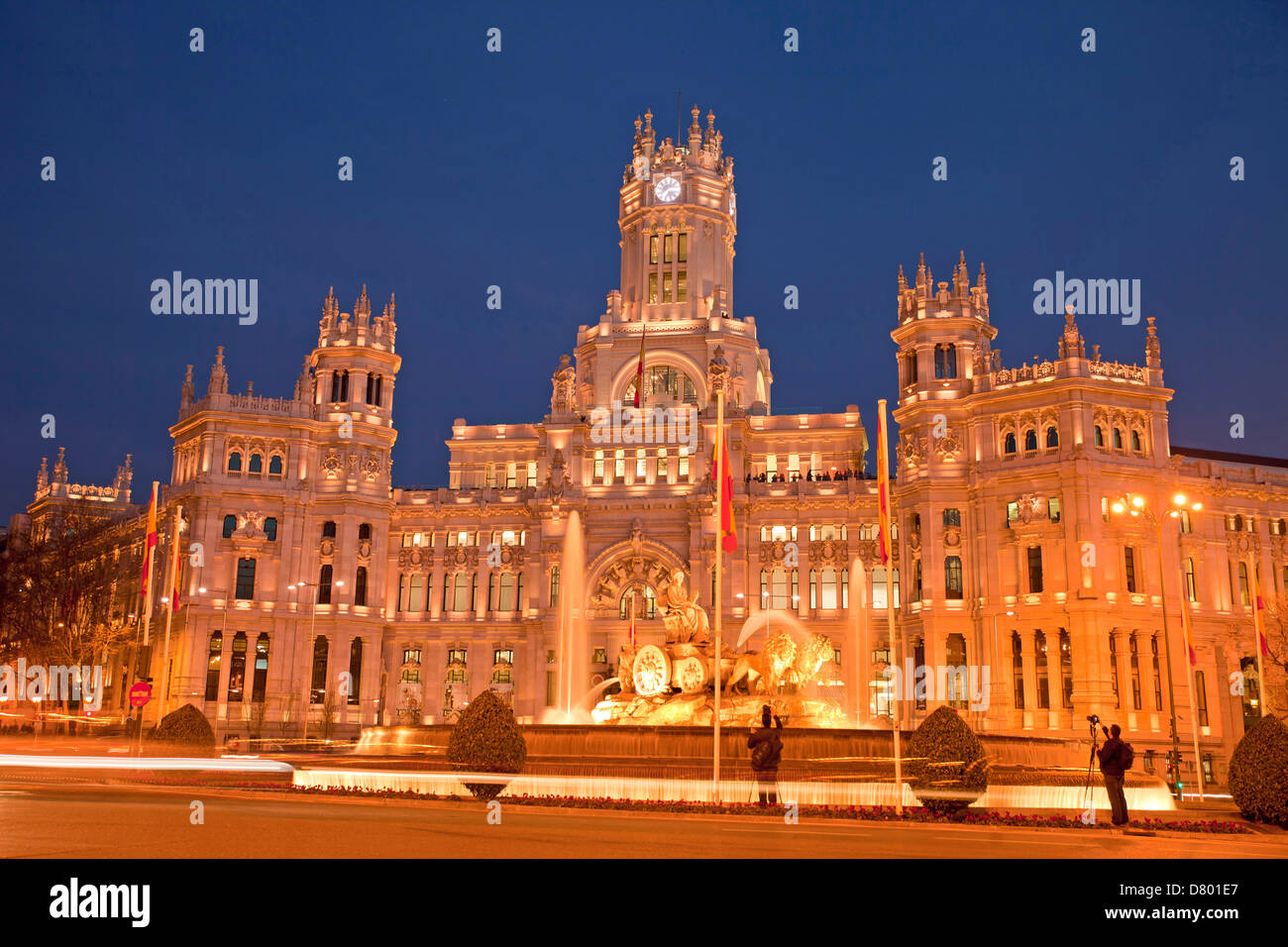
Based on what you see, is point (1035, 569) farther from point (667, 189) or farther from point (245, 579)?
point (245, 579)

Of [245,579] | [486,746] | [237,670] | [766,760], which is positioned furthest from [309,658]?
[766,760]

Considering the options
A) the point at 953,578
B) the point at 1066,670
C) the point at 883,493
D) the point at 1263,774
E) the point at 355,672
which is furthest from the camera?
the point at 355,672

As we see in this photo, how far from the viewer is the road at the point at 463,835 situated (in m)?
17.3

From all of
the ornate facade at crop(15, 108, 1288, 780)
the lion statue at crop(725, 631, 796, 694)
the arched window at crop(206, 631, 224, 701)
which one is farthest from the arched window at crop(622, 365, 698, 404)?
the lion statue at crop(725, 631, 796, 694)

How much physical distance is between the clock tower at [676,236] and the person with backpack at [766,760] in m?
79.1

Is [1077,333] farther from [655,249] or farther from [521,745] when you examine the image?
[521,745]

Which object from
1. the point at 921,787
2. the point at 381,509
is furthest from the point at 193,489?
the point at 921,787

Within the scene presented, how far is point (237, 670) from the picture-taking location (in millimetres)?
84750

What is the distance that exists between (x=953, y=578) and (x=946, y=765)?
5261cm

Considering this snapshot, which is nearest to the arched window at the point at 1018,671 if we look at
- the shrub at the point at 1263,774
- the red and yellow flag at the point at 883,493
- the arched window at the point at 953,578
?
the arched window at the point at 953,578

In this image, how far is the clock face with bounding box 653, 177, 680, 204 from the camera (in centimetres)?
11019

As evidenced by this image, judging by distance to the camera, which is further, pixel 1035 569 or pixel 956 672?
pixel 956 672

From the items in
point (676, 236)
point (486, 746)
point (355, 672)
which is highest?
point (676, 236)

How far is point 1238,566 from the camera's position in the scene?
81.8 meters
